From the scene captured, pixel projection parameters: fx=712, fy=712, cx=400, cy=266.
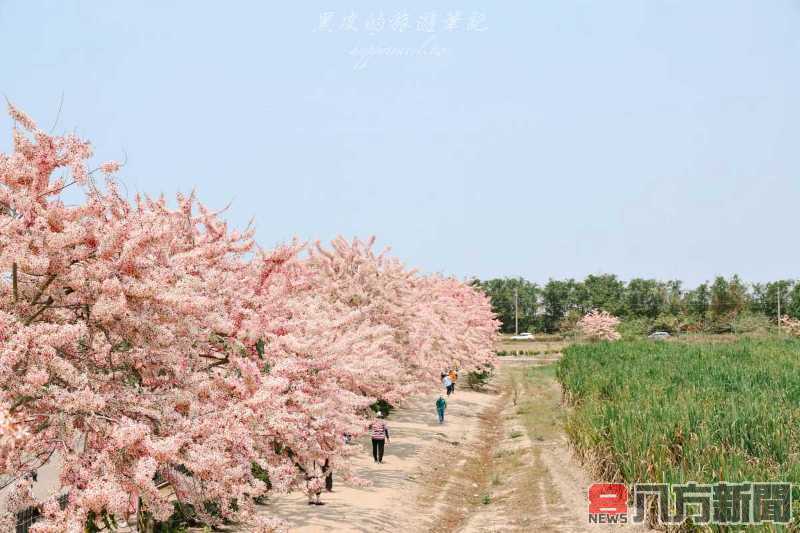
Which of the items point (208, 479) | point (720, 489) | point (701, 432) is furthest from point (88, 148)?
point (701, 432)

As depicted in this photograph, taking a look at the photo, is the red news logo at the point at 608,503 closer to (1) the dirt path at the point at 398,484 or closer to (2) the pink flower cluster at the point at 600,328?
(1) the dirt path at the point at 398,484

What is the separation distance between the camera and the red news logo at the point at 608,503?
46.4ft

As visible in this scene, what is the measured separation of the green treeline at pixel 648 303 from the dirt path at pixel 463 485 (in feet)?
198

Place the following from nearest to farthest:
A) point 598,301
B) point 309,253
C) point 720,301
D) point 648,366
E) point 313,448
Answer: point 313,448, point 309,253, point 648,366, point 720,301, point 598,301

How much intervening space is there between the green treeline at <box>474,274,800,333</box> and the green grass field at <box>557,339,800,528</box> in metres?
64.6

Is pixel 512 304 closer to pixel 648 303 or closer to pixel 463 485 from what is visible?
pixel 648 303

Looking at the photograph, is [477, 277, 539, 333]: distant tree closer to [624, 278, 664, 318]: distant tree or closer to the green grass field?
[624, 278, 664, 318]: distant tree

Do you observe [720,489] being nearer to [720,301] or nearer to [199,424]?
[199,424]

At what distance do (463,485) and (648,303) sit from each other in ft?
320

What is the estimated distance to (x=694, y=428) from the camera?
15297 millimetres

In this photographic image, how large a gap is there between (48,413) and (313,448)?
6.30 meters

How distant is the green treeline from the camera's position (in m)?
93.9

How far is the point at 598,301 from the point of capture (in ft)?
370

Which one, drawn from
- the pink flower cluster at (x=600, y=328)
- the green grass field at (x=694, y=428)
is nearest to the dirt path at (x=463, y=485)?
the green grass field at (x=694, y=428)
